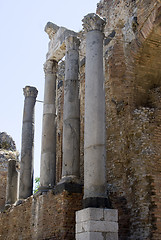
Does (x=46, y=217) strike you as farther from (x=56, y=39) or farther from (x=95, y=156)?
(x=56, y=39)

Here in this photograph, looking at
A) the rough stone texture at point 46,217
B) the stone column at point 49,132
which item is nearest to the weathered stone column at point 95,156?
the rough stone texture at point 46,217

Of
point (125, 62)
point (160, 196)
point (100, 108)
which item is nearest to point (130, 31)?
point (125, 62)

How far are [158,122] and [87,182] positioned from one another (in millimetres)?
3617

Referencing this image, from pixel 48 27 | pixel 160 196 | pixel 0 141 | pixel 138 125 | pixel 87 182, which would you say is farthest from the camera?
pixel 0 141

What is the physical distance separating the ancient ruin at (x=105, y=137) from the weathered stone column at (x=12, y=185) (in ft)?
4.87

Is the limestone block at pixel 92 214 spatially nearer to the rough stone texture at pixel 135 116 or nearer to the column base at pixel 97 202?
the column base at pixel 97 202

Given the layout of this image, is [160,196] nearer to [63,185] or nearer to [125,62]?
[63,185]

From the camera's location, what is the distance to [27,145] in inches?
578

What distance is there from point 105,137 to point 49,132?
378cm

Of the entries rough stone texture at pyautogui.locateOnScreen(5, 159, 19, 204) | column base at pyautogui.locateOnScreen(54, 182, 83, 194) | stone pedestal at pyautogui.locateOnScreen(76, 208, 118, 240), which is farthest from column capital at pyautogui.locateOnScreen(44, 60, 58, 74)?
stone pedestal at pyautogui.locateOnScreen(76, 208, 118, 240)

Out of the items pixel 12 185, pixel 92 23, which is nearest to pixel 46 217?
pixel 12 185

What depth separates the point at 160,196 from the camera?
33.7 ft

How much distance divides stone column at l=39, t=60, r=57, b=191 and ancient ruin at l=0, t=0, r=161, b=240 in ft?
0.11

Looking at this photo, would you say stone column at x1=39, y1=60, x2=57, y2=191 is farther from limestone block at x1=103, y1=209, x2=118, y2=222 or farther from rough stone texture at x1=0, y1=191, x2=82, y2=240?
limestone block at x1=103, y1=209, x2=118, y2=222
